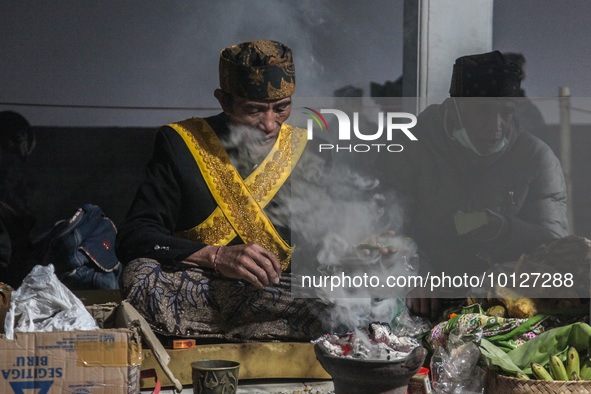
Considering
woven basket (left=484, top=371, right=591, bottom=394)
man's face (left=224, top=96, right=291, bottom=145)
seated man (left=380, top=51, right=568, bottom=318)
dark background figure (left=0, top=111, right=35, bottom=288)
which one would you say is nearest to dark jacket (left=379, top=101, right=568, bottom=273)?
seated man (left=380, top=51, right=568, bottom=318)

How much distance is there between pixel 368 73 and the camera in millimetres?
4504

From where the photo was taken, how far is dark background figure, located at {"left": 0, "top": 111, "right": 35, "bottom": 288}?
4754mm

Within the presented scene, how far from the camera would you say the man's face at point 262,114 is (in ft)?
13.3

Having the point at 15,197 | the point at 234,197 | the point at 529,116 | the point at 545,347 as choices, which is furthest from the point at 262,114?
the point at 15,197

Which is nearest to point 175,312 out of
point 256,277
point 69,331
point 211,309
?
point 211,309

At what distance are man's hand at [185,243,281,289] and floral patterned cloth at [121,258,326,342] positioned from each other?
2.2 inches

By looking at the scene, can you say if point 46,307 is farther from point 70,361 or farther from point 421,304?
point 421,304

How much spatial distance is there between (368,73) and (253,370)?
6.70ft

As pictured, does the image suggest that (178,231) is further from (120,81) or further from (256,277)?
(120,81)

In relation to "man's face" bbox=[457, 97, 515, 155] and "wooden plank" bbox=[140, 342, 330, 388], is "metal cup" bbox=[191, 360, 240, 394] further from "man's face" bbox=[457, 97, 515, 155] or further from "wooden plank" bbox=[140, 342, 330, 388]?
"man's face" bbox=[457, 97, 515, 155]

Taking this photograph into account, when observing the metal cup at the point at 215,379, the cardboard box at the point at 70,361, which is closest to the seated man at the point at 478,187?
the metal cup at the point at 215,379

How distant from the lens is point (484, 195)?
4.06 m

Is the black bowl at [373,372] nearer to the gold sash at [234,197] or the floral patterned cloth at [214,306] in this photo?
the floral patterned cloth at [214,306]

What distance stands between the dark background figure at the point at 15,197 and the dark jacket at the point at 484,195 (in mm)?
2617
